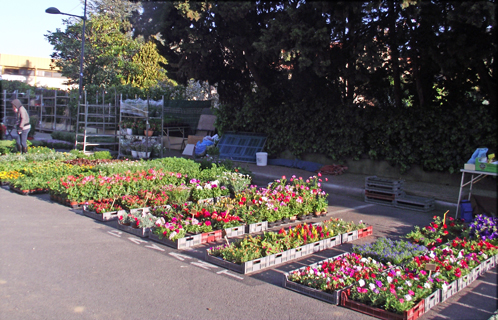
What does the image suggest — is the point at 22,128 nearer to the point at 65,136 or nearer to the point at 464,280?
the point at 65,136

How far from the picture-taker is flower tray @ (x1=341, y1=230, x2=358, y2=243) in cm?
720

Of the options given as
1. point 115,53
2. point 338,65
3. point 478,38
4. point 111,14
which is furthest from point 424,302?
point 111,14

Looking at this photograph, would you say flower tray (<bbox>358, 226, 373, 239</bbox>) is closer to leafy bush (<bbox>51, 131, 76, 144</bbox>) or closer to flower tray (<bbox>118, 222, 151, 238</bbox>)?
flower tray (<bbox>118, 222, 151, 238</bbox>)

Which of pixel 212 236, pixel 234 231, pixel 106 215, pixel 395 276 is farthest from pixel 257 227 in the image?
pixel 395 276

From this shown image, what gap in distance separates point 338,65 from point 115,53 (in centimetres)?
2770

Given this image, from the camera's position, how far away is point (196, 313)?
448 centimetres

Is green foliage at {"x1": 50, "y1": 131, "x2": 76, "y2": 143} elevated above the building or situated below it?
below

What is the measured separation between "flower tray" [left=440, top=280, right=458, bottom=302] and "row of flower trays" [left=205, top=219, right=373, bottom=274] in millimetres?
2107

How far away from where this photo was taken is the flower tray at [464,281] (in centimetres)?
515

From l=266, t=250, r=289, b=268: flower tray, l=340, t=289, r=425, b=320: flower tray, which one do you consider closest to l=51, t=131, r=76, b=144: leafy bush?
l=266, t=250, r=289, b=268: flower tray

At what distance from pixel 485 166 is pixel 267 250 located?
5.07m

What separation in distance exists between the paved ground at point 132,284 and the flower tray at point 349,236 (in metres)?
0.16

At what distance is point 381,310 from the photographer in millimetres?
4473

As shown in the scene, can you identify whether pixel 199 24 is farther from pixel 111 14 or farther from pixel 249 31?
pixel 111 14
